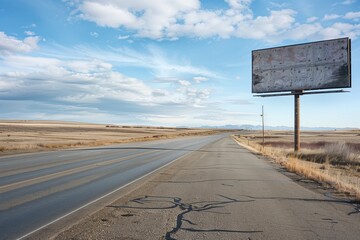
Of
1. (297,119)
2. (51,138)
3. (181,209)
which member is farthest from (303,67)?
(51,138)

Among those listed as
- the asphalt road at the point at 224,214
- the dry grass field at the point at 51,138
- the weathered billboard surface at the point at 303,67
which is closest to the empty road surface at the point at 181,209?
the asphalt road at the point at 224,214

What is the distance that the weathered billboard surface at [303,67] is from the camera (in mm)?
28875

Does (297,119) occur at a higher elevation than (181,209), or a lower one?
higher

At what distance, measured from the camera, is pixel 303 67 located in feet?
101

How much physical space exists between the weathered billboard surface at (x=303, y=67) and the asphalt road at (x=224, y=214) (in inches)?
802

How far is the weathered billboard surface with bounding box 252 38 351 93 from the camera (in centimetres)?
2888

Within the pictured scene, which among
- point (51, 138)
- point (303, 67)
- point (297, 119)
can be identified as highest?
point (303, 67)

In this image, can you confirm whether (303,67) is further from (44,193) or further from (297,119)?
(44,193)

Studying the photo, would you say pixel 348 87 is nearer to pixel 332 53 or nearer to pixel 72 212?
pixel 332 53

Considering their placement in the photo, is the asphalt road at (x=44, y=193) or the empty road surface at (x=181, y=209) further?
the asphalt road at (x=44, y=193)

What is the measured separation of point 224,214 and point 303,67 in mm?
26170

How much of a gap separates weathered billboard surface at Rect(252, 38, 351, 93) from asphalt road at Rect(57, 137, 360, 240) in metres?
20.4

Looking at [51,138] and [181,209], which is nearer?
[181,209]

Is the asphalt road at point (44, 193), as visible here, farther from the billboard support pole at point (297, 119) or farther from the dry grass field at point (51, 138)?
the billboard support pole at point (297, 119)
